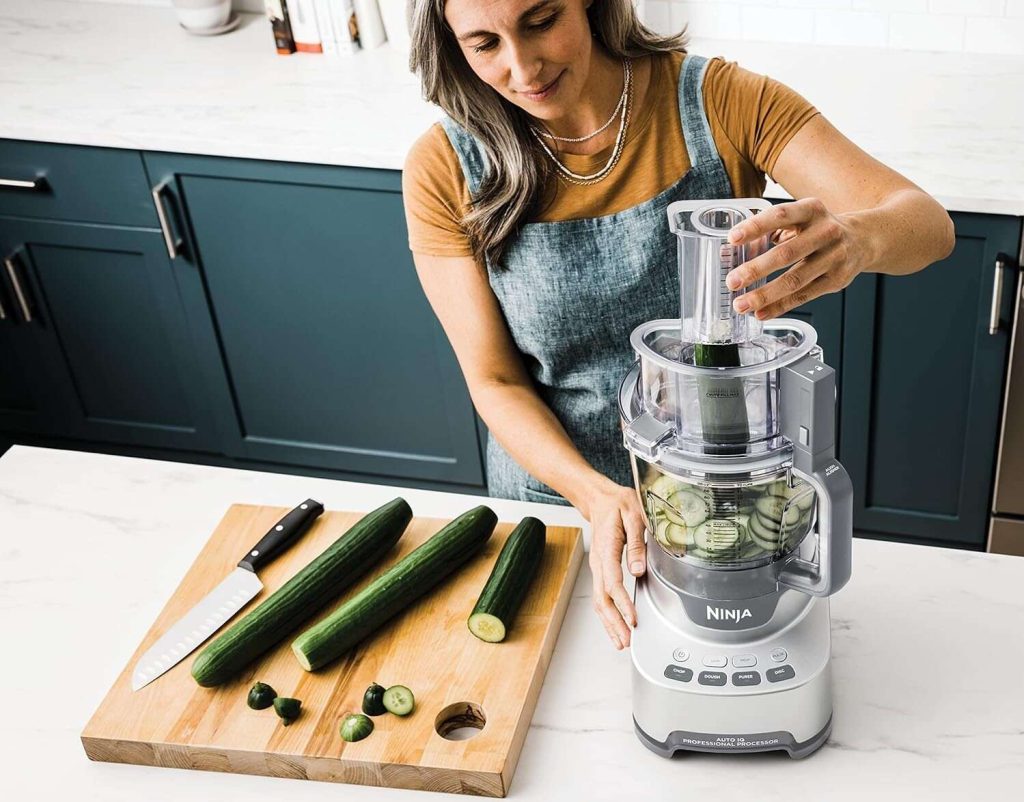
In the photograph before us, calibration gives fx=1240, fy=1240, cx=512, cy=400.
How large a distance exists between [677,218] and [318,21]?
1.91 meters

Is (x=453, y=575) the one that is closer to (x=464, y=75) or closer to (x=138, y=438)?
(x=464, y=75)

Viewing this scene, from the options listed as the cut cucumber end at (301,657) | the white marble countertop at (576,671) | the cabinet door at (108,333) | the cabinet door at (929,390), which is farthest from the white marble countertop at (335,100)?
the cut cucumber end at (301,657)

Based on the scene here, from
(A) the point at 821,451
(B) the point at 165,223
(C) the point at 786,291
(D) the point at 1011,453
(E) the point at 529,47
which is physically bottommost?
(D) the point at 1011,453

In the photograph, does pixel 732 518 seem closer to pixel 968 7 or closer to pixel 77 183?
pixel 968 7

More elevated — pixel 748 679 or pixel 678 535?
pixel 678 535

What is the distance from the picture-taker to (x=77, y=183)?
106 inches

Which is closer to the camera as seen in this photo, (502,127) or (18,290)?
(502,127)

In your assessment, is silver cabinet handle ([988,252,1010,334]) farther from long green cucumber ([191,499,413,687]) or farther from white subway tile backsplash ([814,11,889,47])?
long green cucumber ([191,499,413,687])

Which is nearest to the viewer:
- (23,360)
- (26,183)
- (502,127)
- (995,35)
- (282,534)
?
(282,534)

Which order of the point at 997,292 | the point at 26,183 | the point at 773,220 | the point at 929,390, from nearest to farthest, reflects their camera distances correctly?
the point at 773,220 < the point at 997,292 < the point at 929,390 < the point at 26,183

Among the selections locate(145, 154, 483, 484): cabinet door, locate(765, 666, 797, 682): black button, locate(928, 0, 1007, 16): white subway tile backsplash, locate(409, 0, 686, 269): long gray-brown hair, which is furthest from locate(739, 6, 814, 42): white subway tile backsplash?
locate(765, 666, 797, 682): black button

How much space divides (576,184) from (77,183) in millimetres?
1471

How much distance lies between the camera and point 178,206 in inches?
105

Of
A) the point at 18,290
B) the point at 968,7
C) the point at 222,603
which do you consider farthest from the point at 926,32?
the point at 18,290
